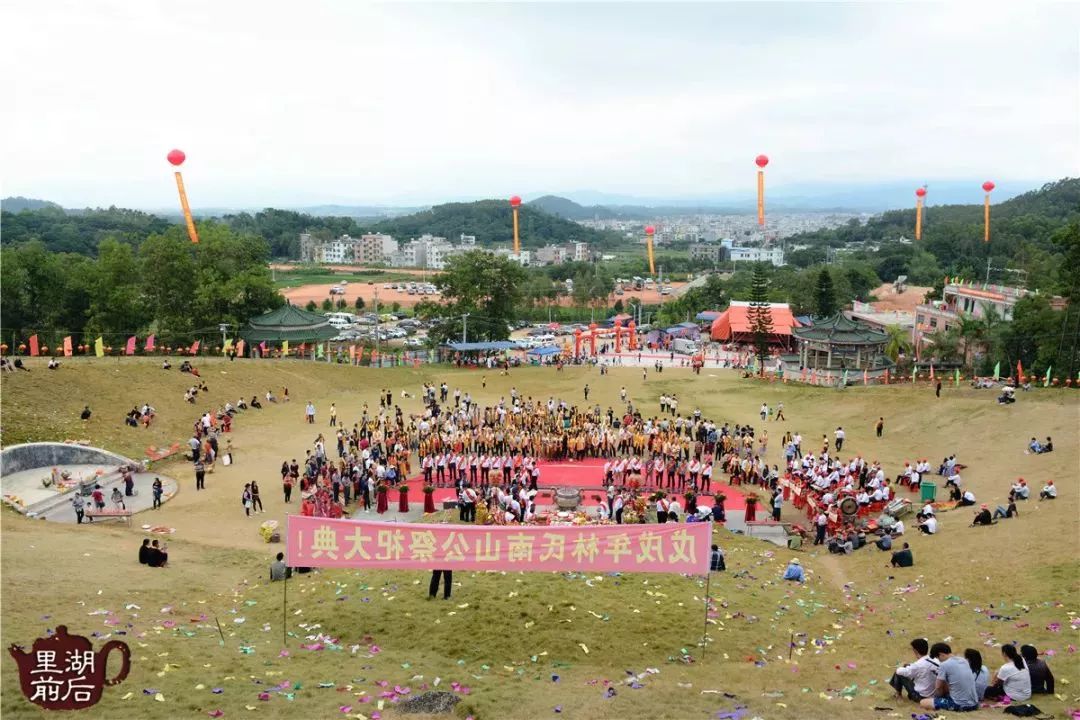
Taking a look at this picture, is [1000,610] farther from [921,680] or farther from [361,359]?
[361,359]

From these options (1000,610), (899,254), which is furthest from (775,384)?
(899,254)

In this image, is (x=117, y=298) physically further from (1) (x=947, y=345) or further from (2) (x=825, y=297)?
(2) (x=825, y=297)

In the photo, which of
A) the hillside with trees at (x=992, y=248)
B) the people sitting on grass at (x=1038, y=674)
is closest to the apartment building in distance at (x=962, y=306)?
the hillside with trees at (x=992, y=248)

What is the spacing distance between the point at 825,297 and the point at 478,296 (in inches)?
1331

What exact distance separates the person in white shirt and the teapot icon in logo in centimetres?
982

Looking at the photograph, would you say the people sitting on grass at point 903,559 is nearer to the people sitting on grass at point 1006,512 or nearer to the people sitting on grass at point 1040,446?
the people sitting on grass at point 1006,512

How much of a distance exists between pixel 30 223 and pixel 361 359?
3580 inches

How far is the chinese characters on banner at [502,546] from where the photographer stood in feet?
40.2

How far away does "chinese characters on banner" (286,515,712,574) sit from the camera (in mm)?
12250

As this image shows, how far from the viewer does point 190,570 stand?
54.3 ft

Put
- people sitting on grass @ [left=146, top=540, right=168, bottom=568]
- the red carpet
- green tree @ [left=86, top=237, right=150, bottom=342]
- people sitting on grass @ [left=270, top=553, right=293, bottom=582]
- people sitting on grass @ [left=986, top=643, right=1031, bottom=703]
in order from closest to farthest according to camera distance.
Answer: people sitting on grass @ [left=986, top=643, right=1031, bottom=703]
people sitting on grass @ [left=270, top=553, right=293, bottom=582]
people sitting on grass @ [left=146, top=540, right=168, bottom=568]
the red carpet
green tree @ [left=86, top=237, right=150, bottom=342]

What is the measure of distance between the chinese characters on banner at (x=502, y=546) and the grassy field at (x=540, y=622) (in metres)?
1.35

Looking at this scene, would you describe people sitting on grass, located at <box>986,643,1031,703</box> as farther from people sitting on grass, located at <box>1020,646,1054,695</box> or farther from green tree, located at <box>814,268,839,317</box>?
green tree, located at <box>814,268,839,317</box>

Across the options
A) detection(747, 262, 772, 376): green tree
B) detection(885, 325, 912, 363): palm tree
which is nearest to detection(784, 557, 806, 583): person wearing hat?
detection(747, 262, 772, 376): green tree
